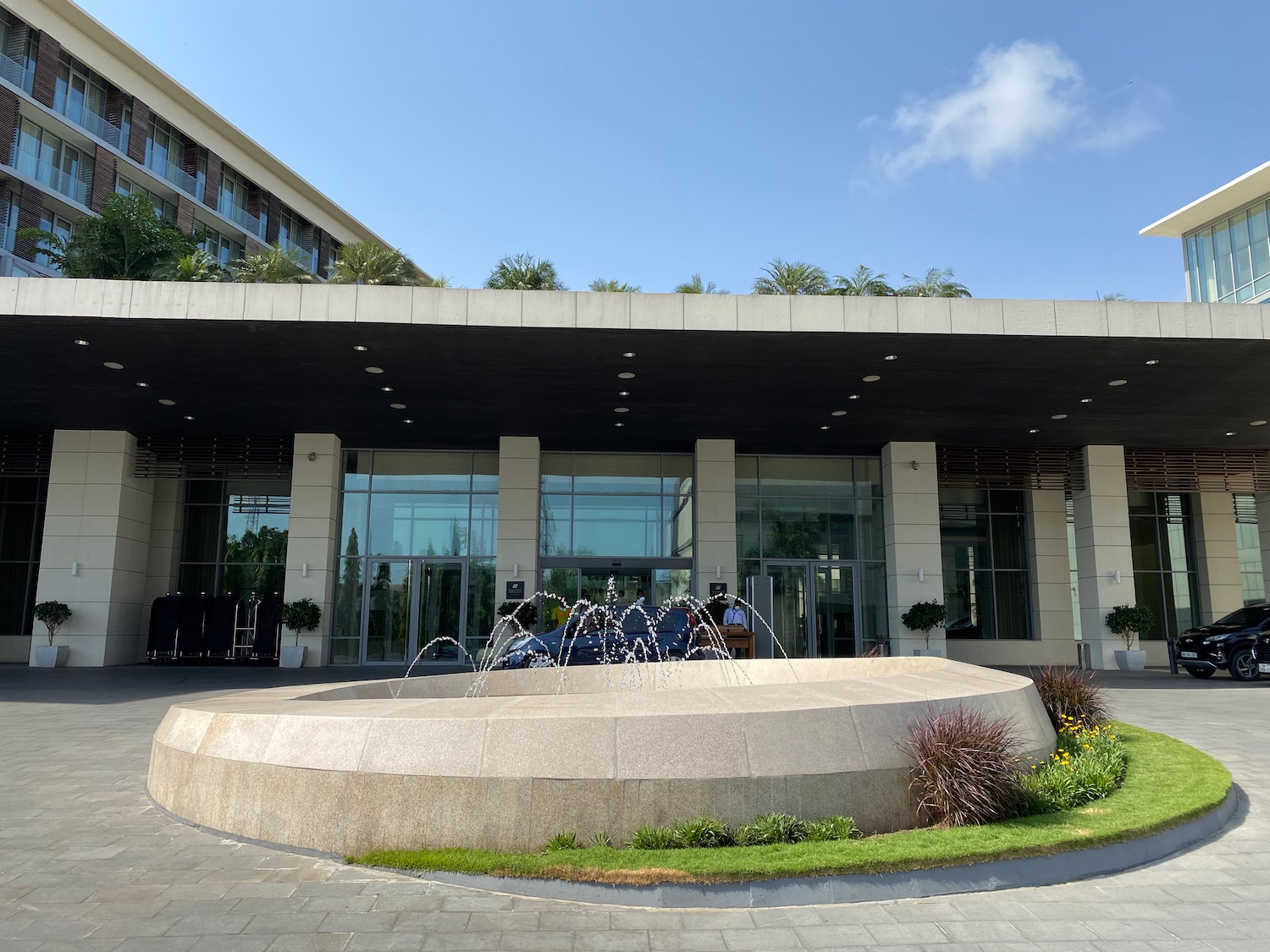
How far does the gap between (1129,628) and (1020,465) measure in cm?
498

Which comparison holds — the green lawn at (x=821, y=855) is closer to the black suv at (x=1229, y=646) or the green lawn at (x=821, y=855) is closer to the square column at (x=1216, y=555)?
the black suv at (x=1229, y=646)

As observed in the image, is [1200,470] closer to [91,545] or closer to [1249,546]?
[1249,546]

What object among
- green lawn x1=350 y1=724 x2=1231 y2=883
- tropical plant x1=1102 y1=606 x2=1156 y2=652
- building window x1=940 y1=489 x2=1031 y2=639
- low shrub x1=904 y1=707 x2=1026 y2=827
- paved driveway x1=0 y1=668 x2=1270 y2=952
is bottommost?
paved driveway x1=0 y1=668 x2=1270 y2=952

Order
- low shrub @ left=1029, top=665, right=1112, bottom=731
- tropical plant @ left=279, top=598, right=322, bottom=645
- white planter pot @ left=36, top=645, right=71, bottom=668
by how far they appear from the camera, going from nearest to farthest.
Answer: low shrub @ left=1029, top=665, right=1112, bottom=731
white planter pot @ left=36, top=645, right=71, bottom=668
tropical plant @ left=279, top=598, right=322, bottom=645

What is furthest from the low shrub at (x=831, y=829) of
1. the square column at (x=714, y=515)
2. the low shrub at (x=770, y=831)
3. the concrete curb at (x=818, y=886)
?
the square column at (x=714, y=515)

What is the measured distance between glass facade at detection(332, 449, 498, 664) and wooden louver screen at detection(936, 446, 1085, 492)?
12707 millimetres

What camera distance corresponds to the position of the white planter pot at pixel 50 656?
21516 millimetres

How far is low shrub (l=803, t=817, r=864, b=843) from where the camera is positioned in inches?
234

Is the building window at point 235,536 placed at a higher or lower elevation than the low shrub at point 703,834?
higher

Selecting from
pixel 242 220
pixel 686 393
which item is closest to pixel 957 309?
pixel 686 393

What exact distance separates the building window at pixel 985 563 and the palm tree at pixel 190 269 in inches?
915

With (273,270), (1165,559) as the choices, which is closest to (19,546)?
(273,270)

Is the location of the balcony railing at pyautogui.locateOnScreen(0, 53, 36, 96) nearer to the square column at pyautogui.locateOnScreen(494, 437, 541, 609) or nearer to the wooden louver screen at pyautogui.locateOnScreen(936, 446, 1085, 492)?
the square column at pyautogui.locateOnScreen(494, 437, 541, 609)

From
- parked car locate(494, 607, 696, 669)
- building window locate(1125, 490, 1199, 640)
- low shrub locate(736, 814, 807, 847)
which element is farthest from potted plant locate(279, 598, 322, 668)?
building window locate(1125, 490, 1199, 640)
